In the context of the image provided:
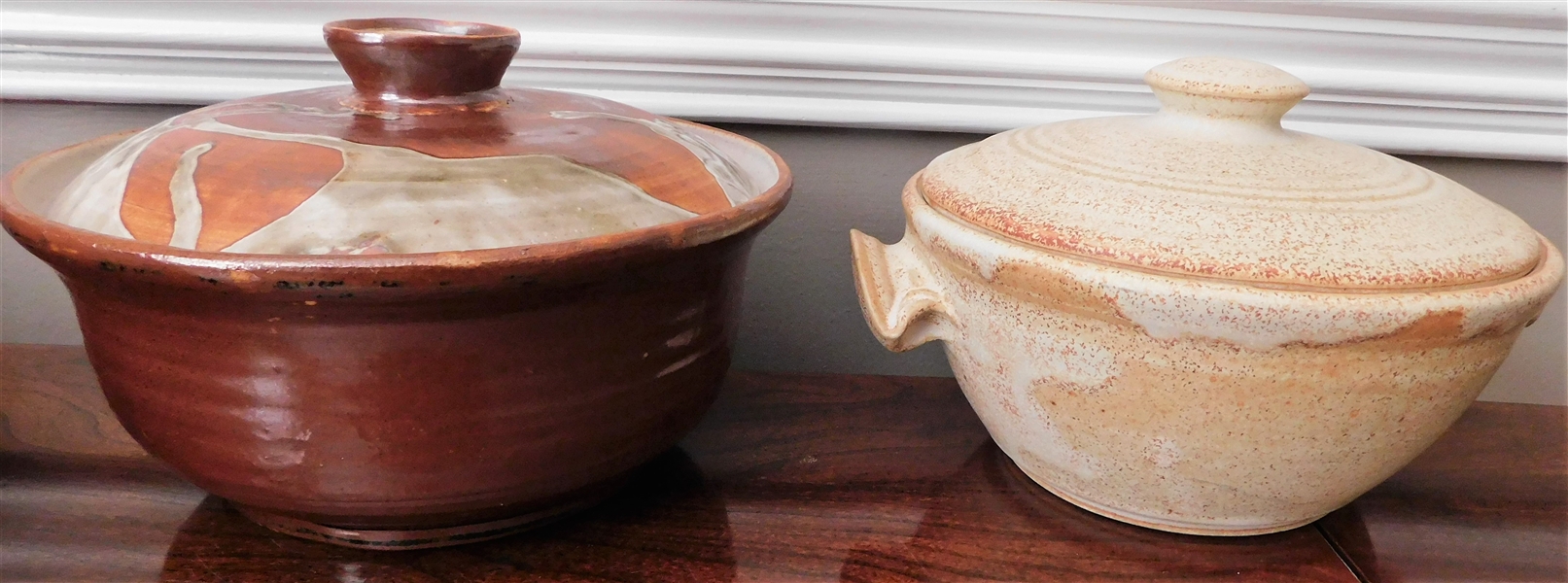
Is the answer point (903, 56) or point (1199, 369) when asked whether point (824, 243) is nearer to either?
point (903, 56)

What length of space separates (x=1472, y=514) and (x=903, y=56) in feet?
1.43

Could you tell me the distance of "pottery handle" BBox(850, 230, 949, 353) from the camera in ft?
1.64

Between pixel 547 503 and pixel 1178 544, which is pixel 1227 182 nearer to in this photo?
→ pixel 1178 544

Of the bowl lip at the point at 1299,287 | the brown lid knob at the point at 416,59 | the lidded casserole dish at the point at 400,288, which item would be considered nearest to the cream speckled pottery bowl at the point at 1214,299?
the bowl lip at the point at 1299,287

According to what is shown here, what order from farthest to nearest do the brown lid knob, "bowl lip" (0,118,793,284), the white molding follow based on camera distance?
the white molding, the brown lid knob, "bowl lip" (0,118,793,284)

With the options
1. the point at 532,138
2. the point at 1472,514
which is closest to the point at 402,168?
the point at 532,138

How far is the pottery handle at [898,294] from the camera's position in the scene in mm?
500

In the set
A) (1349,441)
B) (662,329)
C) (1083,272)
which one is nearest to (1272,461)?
(1349,441)

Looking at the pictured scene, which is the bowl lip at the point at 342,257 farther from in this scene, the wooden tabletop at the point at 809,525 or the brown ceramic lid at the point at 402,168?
the wooden tabletop at the point at 809,525

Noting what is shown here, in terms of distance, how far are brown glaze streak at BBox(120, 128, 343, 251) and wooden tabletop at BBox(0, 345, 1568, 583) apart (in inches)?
6.6

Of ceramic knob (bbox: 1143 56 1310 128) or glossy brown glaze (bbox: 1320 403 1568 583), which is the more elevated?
ceramic knob (bbox: 1143 56 1310 128)

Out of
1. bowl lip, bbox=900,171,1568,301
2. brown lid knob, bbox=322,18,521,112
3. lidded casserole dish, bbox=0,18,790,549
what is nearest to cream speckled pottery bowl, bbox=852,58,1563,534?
bowl lip, bbox=900,171,1568,301

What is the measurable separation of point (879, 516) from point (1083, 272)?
183mm

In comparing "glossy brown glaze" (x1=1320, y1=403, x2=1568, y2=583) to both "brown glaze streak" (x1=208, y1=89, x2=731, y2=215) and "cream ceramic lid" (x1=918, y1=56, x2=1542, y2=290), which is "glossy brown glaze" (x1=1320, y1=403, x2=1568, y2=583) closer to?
"cream ceramic lid" (x1=918, y1=56, x2=1542, y2=290)
